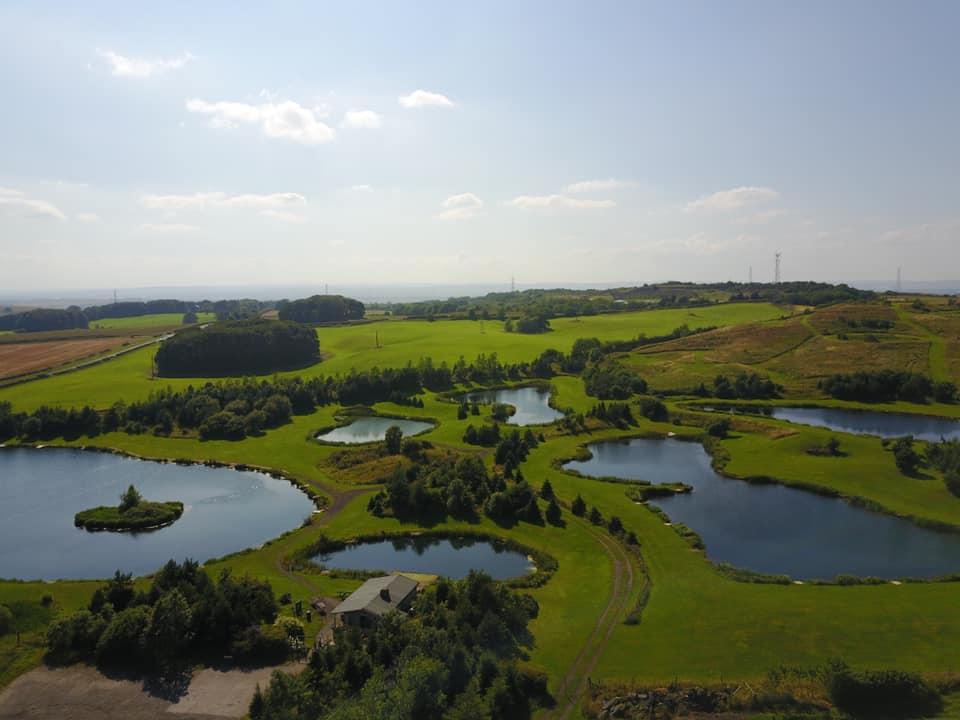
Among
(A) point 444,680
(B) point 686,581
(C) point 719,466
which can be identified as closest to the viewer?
(A) point 444,680

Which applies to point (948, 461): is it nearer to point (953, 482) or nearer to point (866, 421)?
point (953, 482)

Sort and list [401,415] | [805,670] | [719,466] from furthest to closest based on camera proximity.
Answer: [401,415], [719,466], [805,670]

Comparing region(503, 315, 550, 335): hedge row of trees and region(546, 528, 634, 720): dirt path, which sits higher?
region(503, 315, 550, 335): hedge row of trees

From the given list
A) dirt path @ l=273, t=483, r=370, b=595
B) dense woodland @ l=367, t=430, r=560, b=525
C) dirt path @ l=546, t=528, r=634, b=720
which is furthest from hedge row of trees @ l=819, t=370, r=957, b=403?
dirt path @ l=273, t=483, r=370, b=595

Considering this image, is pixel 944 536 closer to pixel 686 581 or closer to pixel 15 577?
pixel 686 581

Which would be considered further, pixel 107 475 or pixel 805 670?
pixel 107 475

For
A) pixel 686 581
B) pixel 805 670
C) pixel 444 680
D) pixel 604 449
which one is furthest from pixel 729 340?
pixel 444 680

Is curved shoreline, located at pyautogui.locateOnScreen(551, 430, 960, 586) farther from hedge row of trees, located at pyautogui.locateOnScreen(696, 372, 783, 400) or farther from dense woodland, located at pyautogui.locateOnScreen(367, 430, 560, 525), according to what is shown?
hedge row of trees, located at pyautogui.locateOnScreen(696, 372, 783, 400)
